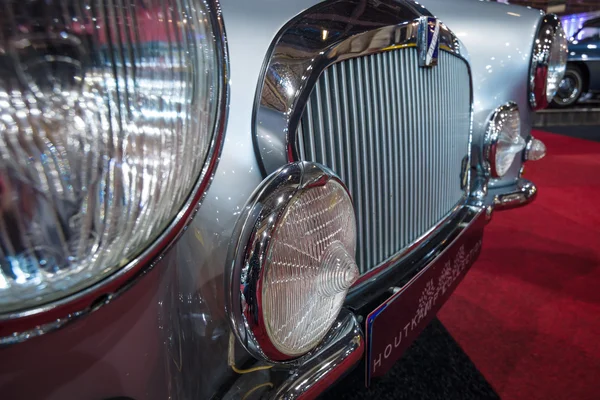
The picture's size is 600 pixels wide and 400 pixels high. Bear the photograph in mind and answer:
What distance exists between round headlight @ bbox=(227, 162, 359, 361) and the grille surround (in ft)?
0.25

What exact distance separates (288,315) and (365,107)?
0.44m

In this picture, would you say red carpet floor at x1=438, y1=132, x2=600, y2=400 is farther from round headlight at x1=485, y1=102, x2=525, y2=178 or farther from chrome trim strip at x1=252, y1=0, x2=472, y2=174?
chrome trim strip at x1=252, y1=0, x2=472, y2=174

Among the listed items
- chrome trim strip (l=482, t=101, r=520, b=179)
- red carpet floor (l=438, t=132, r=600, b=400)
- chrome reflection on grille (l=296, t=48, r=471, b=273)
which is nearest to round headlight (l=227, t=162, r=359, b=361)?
chrome reflection on grille (l=296, t=48, r=471, b=273)

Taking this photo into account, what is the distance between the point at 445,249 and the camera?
117 cm

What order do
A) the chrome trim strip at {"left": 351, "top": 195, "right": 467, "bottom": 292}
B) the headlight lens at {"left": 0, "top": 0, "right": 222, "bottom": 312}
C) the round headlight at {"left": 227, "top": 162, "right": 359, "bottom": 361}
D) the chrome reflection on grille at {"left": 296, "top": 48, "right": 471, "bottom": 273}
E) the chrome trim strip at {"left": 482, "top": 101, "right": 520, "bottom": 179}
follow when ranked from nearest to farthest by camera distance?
the headlight lens at {"left": 0, "top": 0, "right": 222, "bottom": 312}
the round headlight at {"left": 227, "top": 162, "right": 359, "bottom": 361}
the chrome reflection on grille at {"left": 296, "top": 48, "right": 471, "bottom": 273}
the chrome trim strip at {"left": 351, "top": 195, "right": 467, "bottom": 292}
the chrome trim strip at {"left": 482, "top": 101, "right": 520, "bottom": 179}

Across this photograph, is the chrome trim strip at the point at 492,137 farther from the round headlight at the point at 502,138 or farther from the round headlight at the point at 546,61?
A: the round headlight at the point at 546,61

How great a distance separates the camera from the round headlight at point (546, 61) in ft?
5.16

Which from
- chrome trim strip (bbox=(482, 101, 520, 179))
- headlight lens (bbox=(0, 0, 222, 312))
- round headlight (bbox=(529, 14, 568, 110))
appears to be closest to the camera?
headlight lens (bbox=(0, 0, 222, 312))

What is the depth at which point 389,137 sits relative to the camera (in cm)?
101

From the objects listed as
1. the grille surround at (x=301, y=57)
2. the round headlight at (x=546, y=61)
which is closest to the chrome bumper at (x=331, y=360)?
the grille surround at (x=301, y=57)

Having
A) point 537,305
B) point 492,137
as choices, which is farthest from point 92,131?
point 537,305

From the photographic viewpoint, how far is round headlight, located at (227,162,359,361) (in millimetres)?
639

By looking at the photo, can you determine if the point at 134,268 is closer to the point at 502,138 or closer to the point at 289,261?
the point at 289,261

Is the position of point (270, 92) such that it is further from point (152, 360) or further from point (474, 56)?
point (474, 56)
